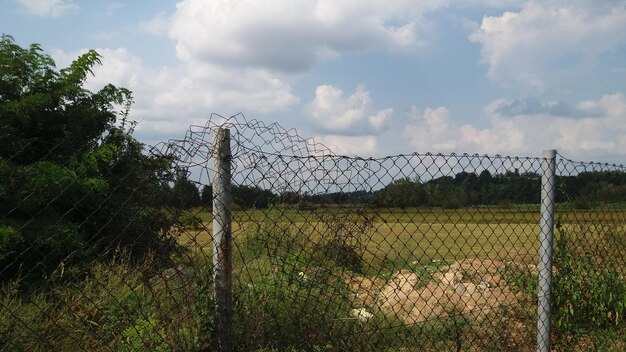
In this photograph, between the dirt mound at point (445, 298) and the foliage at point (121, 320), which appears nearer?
the foliage at point (121, 320)

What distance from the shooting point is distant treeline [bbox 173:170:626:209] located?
3.38 m

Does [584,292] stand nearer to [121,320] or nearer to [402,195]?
[402,195]

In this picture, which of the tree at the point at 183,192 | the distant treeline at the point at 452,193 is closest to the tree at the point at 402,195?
the distant treeline at the point at 452,193

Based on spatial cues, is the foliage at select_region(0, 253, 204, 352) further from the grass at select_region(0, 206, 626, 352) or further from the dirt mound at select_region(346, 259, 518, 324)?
the dirt mound at select_region(346, 259, 518, 324)

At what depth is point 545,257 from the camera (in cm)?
427

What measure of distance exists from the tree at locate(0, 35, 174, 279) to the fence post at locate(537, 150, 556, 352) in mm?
2651

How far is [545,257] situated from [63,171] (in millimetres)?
3713

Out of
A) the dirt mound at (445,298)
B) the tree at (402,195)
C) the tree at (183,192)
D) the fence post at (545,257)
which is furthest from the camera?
the dirt mound at (445,298)

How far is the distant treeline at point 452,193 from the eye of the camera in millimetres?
3381

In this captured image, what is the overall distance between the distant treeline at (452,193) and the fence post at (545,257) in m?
0.17

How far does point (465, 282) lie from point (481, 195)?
2853mm

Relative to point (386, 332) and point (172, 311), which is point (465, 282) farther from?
point (172, 311)

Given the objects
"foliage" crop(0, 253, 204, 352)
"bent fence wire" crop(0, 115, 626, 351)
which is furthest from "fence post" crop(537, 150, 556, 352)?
"foliage" crop(0, 253, 204, 352)

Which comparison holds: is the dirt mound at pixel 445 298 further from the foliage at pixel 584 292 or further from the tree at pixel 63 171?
the tree at pixel 63 171
